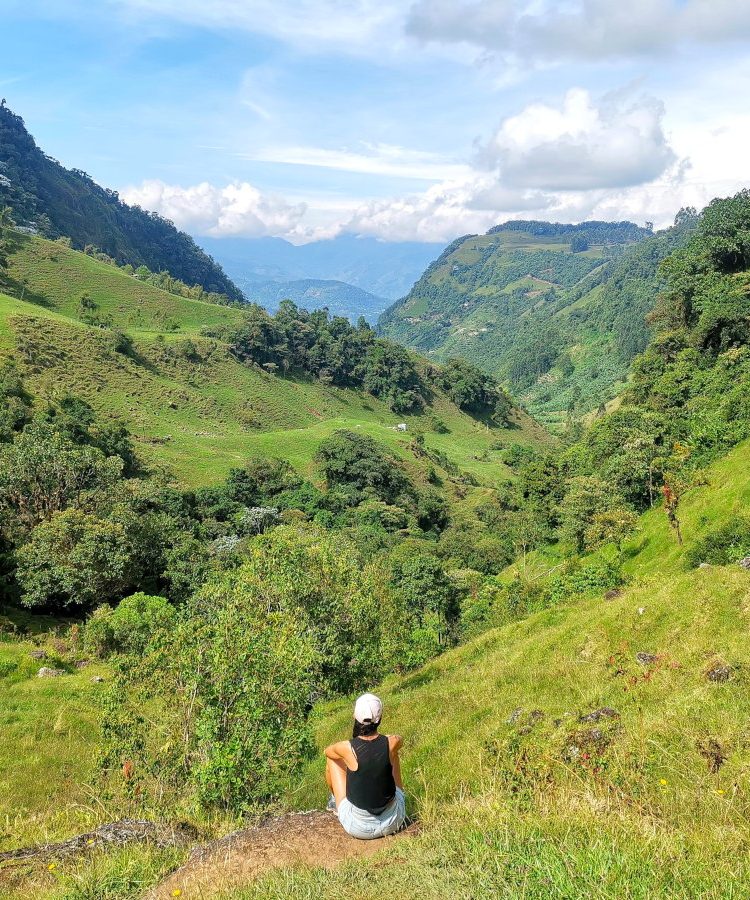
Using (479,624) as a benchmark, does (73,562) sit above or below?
above

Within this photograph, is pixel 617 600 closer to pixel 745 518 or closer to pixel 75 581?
pixel 745 518

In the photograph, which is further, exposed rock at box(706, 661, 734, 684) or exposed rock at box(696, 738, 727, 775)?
exposed rock at box(706, 661, 734, 684)

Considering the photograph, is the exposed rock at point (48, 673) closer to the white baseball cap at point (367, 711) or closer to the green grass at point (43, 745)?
the green grass at point (43, 745)

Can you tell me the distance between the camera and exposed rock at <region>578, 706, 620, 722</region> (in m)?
9.34

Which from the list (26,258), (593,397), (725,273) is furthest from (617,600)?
(593,397)

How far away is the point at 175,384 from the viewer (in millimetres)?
90062

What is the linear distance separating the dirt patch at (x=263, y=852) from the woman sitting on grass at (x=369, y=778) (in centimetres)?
18

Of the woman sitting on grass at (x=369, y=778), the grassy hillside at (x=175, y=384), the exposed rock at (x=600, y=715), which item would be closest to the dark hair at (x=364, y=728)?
the woman sitting on grass at (x=369, y=778)

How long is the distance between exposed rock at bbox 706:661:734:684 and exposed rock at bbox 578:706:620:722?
1721mm

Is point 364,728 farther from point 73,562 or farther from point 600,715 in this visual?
point 73,562

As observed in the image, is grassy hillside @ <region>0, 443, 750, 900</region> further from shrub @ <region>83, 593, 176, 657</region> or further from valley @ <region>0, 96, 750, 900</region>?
shrub @ <region>83, 593, 176, 657</region>

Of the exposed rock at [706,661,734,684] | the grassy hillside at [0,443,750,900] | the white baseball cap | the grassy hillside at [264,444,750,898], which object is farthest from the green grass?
the exposed rock at [706,661,734,684]

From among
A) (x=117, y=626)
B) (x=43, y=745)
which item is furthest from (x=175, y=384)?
(x=43, y=745)

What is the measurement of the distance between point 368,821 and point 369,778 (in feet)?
1.94
